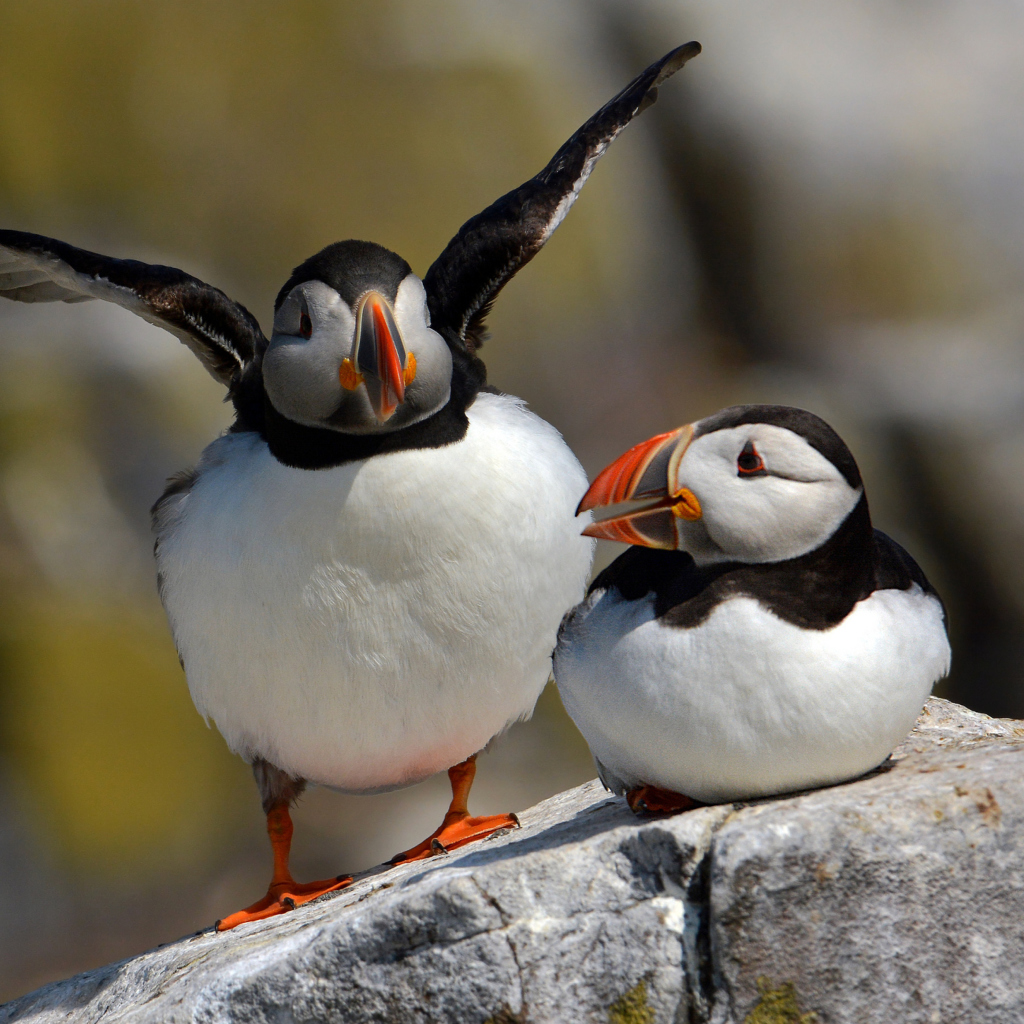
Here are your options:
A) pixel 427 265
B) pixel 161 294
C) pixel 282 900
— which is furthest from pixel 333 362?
pixel 427 265

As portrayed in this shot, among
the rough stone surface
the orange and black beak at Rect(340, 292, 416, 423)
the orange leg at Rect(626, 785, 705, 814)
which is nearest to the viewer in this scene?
the rough stone surface

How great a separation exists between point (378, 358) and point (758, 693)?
120cm

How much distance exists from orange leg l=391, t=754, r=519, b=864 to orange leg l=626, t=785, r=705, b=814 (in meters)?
0.98

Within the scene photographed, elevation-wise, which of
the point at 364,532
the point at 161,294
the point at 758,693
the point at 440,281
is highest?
the point at 161,294

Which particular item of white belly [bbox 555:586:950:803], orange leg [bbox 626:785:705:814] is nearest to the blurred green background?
orange leg [bbox 626:785:705:814]

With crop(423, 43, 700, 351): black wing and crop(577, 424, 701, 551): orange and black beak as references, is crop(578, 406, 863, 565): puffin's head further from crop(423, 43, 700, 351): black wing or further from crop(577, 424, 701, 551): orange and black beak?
crop(423, 43, 700, 351): black wing

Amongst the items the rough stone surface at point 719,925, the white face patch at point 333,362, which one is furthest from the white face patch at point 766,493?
the white face patch at point 333,362

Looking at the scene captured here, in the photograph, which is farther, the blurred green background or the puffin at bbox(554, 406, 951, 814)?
the blurred green background

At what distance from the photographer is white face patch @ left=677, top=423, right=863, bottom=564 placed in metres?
2.01

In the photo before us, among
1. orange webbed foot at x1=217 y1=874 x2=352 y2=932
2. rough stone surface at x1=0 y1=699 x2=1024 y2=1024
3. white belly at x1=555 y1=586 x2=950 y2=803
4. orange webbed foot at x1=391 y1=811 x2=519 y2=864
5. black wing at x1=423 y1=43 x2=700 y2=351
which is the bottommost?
orange webbed foot at x1=391 y1=811 x2=519 y2=864

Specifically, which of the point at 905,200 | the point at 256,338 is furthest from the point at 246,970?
the point at 905,200

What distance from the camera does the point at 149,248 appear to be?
764 centimetres

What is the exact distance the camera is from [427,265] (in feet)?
24.7

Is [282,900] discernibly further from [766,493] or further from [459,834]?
[766,493]
